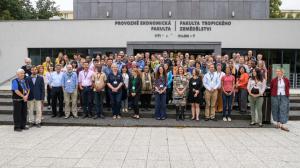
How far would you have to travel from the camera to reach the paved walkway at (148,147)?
684cm

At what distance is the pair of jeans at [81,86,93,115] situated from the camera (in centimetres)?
1138

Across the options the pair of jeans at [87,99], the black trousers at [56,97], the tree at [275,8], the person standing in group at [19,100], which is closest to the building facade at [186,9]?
the pair of jeans at [87,99]

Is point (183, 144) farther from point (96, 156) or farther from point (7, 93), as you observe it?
point (7, 93)

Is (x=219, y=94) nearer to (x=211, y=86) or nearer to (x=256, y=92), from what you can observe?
(x=211, y=86)

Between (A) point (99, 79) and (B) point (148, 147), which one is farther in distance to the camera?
(A) point (99, 79)

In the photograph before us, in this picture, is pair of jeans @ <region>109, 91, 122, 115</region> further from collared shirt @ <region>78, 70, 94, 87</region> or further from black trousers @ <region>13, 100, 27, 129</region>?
black trousers @ <region>13, 100, 27, 129</region>

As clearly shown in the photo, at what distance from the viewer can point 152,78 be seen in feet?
39.0

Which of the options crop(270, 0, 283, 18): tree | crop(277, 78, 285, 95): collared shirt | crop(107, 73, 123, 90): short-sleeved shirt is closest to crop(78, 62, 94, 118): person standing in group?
crop(107, 73, 123, 90): short-sleeved shirt

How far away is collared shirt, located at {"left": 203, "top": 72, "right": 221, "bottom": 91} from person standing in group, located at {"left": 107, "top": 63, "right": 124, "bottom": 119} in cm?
290

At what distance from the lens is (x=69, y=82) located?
11.2 metres

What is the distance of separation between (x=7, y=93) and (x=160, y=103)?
25.7 ft

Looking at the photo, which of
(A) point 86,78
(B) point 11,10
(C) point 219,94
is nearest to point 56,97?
(A) point 86,78

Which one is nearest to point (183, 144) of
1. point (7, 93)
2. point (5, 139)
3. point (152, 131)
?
point (152, 131)

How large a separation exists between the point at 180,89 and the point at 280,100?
10.6 feet
